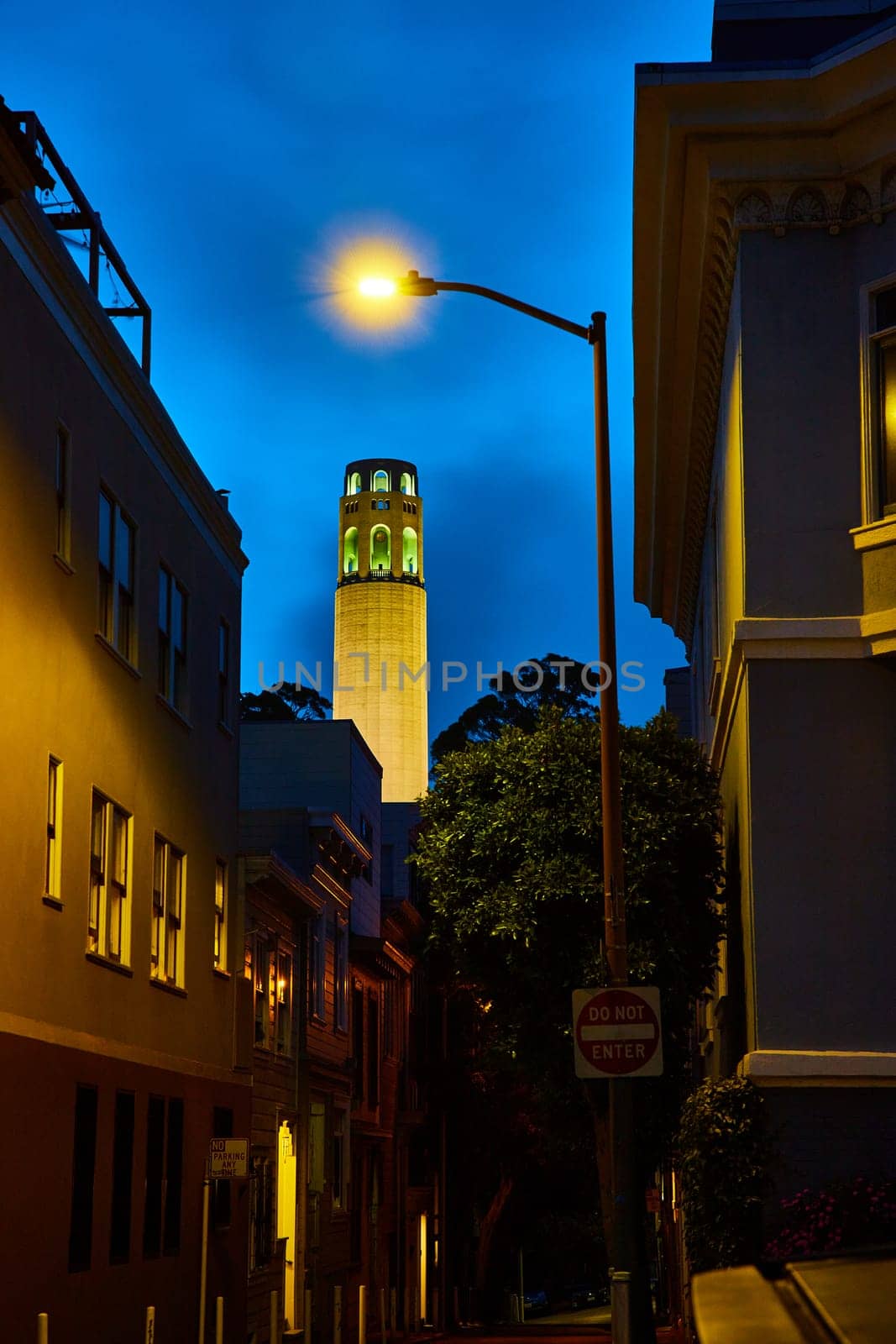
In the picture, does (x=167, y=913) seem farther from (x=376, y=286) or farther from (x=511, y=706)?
(x=511, y=706)

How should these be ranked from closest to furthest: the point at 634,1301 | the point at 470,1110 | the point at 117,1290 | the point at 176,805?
the point at 634,1301
the point at 117,1290
the point at 176,805
the point at 470,1110

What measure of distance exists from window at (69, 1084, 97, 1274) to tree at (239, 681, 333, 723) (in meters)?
73.1

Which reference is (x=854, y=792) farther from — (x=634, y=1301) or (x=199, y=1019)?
(x=199, y=1019)

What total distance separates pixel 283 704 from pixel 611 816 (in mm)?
91159

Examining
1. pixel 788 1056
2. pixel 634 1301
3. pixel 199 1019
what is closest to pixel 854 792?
pixel 788 1056

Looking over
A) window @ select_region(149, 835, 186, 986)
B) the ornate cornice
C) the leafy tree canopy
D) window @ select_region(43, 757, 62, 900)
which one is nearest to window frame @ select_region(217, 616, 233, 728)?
window @ select_region(149, 835, 186, 986)

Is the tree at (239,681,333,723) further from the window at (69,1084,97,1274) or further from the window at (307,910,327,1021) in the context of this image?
the window at (69,1084,97,1274)

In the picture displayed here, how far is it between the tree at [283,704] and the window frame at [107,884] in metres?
70.6

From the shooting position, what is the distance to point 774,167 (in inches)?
768

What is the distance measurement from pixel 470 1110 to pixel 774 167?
4715cm

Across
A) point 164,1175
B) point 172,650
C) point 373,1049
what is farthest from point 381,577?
point 164,1175

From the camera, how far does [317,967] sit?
43.5 m

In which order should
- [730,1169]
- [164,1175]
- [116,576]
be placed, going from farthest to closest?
[164,1175]
[116,576]
[730,1169]

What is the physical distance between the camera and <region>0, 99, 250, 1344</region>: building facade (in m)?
21.1
